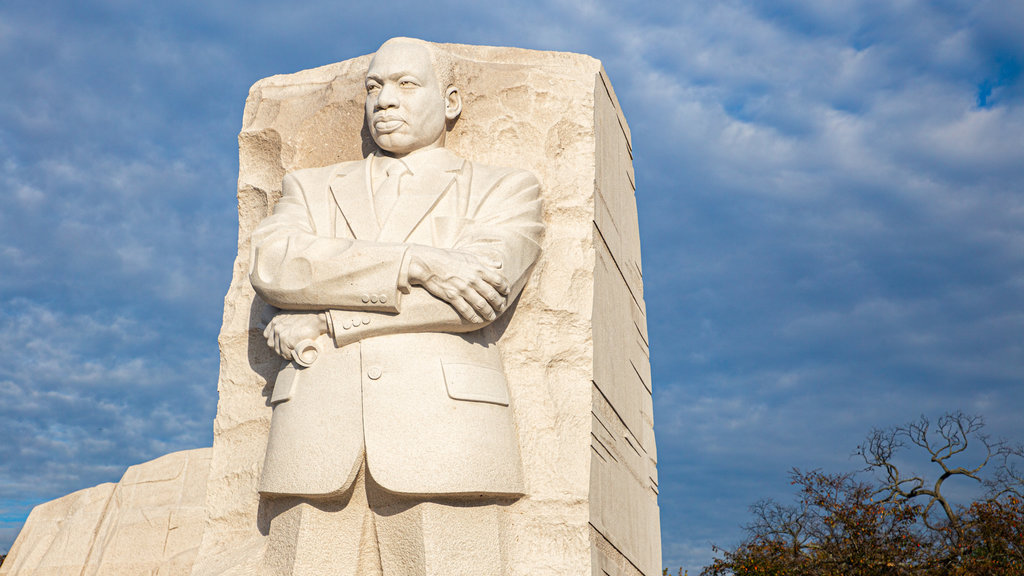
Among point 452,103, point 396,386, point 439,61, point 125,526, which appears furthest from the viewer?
point 125,526

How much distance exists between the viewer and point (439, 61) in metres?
4.75

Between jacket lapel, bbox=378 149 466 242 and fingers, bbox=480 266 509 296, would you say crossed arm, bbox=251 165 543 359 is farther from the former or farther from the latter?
jacket lapel, bbox=378 149 466 242

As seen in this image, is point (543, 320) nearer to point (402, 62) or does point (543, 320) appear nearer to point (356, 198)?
point (356, 198)

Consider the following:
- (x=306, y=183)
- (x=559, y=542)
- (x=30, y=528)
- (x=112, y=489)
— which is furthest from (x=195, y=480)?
(x=559, y=542)

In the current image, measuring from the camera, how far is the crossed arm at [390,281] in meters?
3.93

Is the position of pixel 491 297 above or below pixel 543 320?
below

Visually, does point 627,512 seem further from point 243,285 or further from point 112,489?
point 112,489

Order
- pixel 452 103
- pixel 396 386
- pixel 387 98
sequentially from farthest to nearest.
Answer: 1. pixel 452 103
2. pixel 387 98
3. pixel 396 386

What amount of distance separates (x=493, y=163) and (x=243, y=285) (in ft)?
5.27

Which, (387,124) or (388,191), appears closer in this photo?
(388,191)

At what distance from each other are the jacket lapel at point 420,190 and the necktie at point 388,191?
33mm

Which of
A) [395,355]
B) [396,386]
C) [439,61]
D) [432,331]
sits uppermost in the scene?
[439,61]

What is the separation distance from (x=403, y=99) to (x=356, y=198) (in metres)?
0.55

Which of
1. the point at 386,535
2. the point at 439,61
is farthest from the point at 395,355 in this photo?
the point at 439,61
